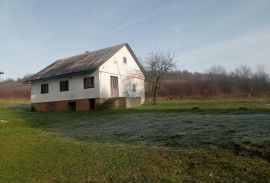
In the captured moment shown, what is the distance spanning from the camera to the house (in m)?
25.8

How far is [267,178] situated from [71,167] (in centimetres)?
485

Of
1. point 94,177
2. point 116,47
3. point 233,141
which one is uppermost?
point 116,47

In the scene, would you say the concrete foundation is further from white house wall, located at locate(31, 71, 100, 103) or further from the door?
the door

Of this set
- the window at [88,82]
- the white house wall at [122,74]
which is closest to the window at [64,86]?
the window at [88,82]

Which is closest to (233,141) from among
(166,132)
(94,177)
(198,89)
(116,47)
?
(166,132)

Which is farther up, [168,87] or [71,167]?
[168,87]

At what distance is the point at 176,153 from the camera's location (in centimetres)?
785

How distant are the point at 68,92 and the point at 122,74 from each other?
565 cm

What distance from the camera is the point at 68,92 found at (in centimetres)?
2759

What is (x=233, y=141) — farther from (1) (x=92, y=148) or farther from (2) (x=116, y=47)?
(2) (x=116, y=47)

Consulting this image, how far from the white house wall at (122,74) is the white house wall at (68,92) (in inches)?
34.5

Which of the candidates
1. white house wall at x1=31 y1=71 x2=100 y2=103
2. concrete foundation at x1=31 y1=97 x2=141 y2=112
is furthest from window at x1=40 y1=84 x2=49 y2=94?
concrete foundation at x1=31 y1=97 x2=141 y2=112

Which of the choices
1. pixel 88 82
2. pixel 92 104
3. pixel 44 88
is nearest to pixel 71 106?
pixel 92 104

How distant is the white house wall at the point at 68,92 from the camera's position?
2594 centimetres
